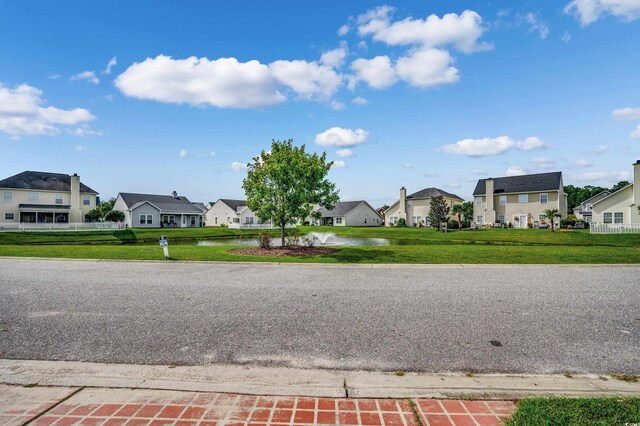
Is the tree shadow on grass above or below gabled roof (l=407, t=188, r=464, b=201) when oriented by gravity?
below

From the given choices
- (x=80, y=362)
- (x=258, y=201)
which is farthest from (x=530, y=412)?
(x=258, y=201)

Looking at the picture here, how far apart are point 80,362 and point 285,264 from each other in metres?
9.14

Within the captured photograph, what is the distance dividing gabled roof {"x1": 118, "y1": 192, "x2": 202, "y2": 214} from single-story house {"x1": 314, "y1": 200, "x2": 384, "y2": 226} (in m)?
26.2

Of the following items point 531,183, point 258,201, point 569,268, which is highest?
point 531,183

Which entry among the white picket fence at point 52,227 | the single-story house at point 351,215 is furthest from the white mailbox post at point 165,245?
the single-story house at point 351,215

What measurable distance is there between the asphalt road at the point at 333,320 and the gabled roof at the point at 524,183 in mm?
45376

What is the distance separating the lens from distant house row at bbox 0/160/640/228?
1532 inches

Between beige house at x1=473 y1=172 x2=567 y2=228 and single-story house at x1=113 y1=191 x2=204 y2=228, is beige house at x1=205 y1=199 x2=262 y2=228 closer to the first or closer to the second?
single-story house at x1=113 y1=191 x2=204 y2=228

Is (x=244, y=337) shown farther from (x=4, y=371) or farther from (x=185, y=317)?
(x=4, y=371)

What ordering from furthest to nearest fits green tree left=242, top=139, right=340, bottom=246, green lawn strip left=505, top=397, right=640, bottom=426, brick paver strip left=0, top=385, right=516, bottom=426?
1. green tree left=242, top=139, right=340, bottom=246
2. brick paver strip left=0, top=385, right=516, bottom=426
3. green lawn strip left=505, top=397, right=640, bottom=426

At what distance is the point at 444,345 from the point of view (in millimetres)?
5105

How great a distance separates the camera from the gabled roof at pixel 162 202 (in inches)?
2358

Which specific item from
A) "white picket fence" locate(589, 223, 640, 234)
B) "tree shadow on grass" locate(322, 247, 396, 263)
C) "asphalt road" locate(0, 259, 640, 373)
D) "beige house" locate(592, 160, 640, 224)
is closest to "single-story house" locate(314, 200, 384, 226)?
"beige house" locate(592, 160, 640, 224)

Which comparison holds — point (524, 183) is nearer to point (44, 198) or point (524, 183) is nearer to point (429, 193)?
point (429, 193)
